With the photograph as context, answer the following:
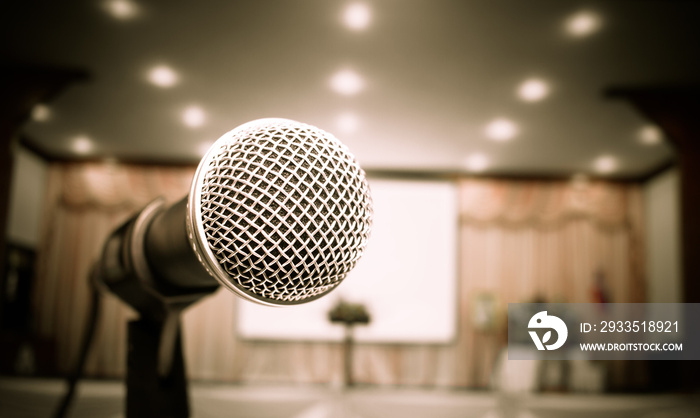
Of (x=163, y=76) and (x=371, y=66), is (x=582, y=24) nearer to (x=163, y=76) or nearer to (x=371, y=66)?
(x=371, y=66)

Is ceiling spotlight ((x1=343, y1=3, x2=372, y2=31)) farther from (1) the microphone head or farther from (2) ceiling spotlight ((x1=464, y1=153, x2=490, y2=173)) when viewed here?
(2) ceiling spotlight ((x1=464, y1=153, x2=490, y2=173))

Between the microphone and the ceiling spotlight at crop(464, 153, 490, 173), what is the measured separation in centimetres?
652

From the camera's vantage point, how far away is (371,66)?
4262mm

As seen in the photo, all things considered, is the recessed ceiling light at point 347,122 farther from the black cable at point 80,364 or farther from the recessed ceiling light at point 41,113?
the black cable at point 80,364

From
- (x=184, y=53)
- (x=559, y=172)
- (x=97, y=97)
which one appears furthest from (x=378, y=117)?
(x=559, y=172)

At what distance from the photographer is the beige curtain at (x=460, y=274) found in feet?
23.4

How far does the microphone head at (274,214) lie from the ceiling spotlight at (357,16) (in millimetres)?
3269

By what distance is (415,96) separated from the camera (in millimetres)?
4848

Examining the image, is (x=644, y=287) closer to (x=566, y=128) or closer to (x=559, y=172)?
(x=559, y=172)

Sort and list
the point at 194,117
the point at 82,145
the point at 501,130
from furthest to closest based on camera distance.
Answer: the point at 82,145, the point at 501,130, the point at 194,117

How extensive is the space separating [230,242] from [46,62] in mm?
4991

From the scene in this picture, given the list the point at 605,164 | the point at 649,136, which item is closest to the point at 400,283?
the point at 605,164

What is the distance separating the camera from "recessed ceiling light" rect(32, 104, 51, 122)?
5477mm

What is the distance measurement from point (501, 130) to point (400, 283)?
2960 mm
